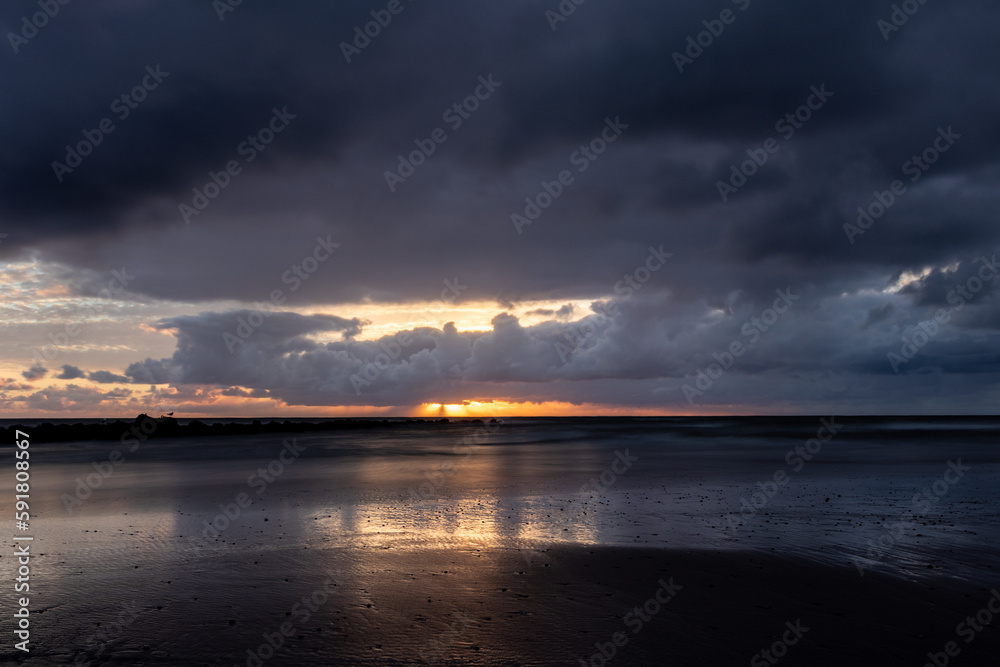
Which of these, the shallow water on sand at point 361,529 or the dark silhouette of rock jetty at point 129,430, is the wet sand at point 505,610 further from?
the dark silhouette of rock jetty at point 129,430

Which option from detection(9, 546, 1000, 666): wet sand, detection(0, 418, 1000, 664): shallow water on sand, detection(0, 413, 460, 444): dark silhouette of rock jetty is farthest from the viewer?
detection(0, 413, 460, 444): dark silhouette of rock jetty

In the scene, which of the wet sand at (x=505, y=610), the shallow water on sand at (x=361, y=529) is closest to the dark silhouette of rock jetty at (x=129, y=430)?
the shallow water on sand at (x=361, y=529)

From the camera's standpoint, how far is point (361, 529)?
51.0ft

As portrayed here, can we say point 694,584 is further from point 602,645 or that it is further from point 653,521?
point 653,521

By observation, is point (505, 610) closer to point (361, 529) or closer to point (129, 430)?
point (361, 529)

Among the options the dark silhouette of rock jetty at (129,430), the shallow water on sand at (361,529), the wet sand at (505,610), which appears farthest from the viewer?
the dark silhouette of rock jetty at (129,430)

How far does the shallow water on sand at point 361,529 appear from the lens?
366 inches

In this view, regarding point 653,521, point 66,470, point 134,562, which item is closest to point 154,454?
point 66,470

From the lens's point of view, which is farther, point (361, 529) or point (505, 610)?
point (361, 529)

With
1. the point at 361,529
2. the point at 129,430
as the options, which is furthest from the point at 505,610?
the point at 129,430

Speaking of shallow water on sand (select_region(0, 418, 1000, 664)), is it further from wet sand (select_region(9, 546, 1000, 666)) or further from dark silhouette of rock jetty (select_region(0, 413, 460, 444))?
dark silhouette of rock jetty (select_region(0, 413, 460, 444))

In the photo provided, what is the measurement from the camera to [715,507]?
18.9m

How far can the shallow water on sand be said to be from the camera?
930 cm

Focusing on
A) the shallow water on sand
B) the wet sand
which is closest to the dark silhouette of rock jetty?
the shallow water on sand
